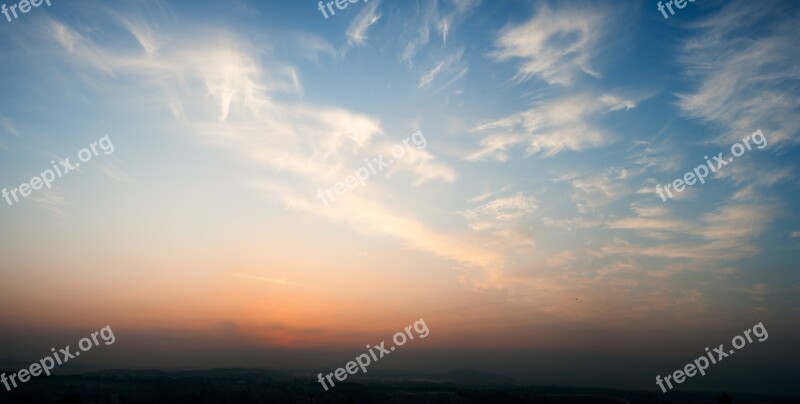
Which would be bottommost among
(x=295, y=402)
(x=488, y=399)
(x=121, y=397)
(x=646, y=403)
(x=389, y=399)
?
(x=646, y=403)

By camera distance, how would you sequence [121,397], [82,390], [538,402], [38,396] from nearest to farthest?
[38,396]
[121,397]
[82,390]
[538,402]

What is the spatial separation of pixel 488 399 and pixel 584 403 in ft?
134

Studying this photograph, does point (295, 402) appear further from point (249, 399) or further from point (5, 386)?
point (5, 386)

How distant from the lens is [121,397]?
13900 centimetres

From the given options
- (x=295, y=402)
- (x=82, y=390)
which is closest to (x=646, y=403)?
(x=295, y=402)

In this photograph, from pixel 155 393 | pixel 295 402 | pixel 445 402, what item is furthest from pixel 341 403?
pixel 155 393

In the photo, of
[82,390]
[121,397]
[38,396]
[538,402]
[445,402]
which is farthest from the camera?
[538,402]

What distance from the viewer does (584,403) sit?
192 metres

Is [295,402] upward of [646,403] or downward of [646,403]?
upward

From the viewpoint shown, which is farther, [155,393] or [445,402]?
[445,402]

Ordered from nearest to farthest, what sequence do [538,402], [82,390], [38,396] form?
[38,396], [82,390], [538,402]

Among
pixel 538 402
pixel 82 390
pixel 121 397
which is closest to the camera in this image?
pixel 121 397

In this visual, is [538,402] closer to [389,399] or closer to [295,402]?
[389,399]

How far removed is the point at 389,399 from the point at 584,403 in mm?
85091
